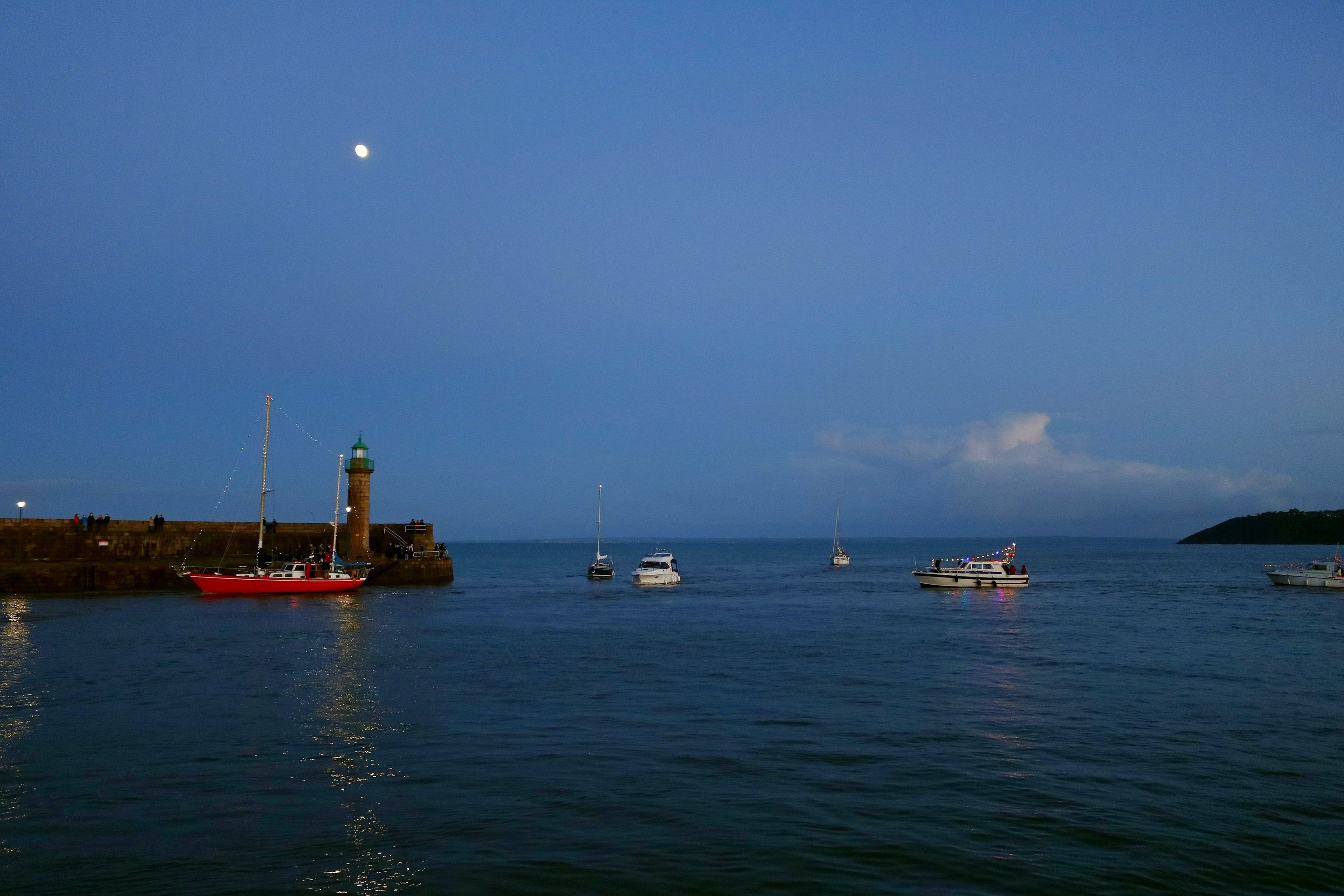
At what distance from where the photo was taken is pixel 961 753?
56.3 ft

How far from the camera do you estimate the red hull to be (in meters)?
56.3

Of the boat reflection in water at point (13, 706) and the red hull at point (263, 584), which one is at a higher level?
the red hull at point (263, 584)

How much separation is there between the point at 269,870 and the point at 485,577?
93.0 m

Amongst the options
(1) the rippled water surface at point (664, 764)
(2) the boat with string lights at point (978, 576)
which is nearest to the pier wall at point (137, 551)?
(1) the rippled water surface at point (664, 764)

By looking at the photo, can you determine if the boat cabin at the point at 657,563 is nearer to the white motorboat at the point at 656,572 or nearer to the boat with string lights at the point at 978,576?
the white motorboat at the point at 656,572

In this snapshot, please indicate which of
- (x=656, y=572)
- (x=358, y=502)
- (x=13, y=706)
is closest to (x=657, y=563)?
(x=656, y=572)

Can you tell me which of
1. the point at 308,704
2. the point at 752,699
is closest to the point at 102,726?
the point at 308,704

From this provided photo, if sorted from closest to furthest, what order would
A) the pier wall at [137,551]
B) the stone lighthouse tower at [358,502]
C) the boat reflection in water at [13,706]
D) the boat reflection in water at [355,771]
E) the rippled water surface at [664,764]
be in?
the boat reflection in water at [355,771] → the rippled water surface at [664,764] → the boat reflection in water at [13,706] → the pier wall at [137,551] → the stone lighthouse tower at [358,502]

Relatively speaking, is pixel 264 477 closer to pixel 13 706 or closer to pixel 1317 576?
pixel 13 706

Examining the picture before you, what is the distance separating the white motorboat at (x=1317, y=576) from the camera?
72.0 meters

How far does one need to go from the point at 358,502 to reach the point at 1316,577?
8028 centimetres

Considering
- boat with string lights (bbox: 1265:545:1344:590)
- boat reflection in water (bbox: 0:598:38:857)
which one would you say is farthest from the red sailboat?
boat with string lights (bbox: 1265:545:1344:590)

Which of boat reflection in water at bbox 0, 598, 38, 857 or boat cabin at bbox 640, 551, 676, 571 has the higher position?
boat cabin at bbox 640, 551, 676, 571

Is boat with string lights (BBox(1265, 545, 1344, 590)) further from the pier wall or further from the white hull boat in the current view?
the pier wall
